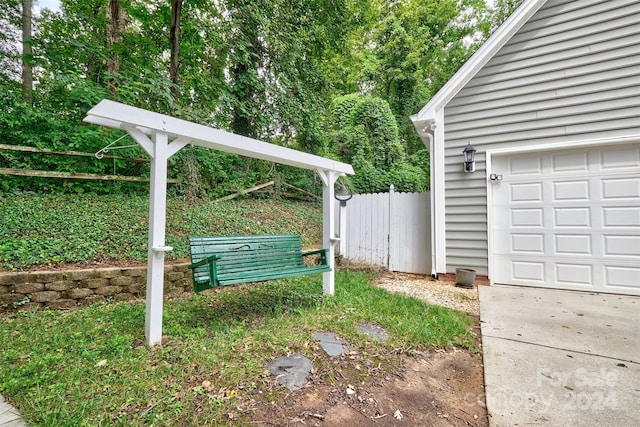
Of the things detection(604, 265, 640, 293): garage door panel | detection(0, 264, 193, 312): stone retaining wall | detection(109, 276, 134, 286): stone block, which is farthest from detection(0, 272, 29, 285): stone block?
detection(604, 265, 640, 293): garage door panel

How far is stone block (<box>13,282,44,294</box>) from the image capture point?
2848 mm

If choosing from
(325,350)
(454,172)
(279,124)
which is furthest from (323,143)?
(325,350)

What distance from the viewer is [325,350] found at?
2244mm

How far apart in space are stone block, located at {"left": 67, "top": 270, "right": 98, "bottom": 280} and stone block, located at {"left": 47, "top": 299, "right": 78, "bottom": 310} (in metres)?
0.24

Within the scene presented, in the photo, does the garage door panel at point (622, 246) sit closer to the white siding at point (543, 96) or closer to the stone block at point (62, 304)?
the white siding at point (543, 96)

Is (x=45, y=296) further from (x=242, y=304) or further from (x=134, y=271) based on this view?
(x=242, y=304)

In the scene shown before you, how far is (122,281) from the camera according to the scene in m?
3.35

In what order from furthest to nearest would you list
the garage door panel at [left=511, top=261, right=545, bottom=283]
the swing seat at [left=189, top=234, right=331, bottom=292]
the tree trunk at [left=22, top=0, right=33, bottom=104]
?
the tree trunk at [left=22, top=0, right=33, bottom=104], the garage door panel at [left=511, top=261, right=545, bottom=283], the swing seat at [left=189, top=234, right=331, bottom=292]

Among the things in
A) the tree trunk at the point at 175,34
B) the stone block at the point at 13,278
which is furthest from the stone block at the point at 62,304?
the tree trunk at the point at 175,34

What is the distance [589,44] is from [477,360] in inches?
188

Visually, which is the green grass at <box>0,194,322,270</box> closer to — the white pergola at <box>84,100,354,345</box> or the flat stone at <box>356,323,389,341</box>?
the white pergola at <box>84,100,354,345</box>

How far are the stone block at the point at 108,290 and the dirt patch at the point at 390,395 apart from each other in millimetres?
2653

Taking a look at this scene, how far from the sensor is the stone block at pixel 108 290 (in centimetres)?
321

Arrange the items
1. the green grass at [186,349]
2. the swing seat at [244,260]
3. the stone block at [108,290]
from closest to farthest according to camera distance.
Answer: the green grass at [186,349]
the swing seat at [244,260]
the stone block at [108,290]
